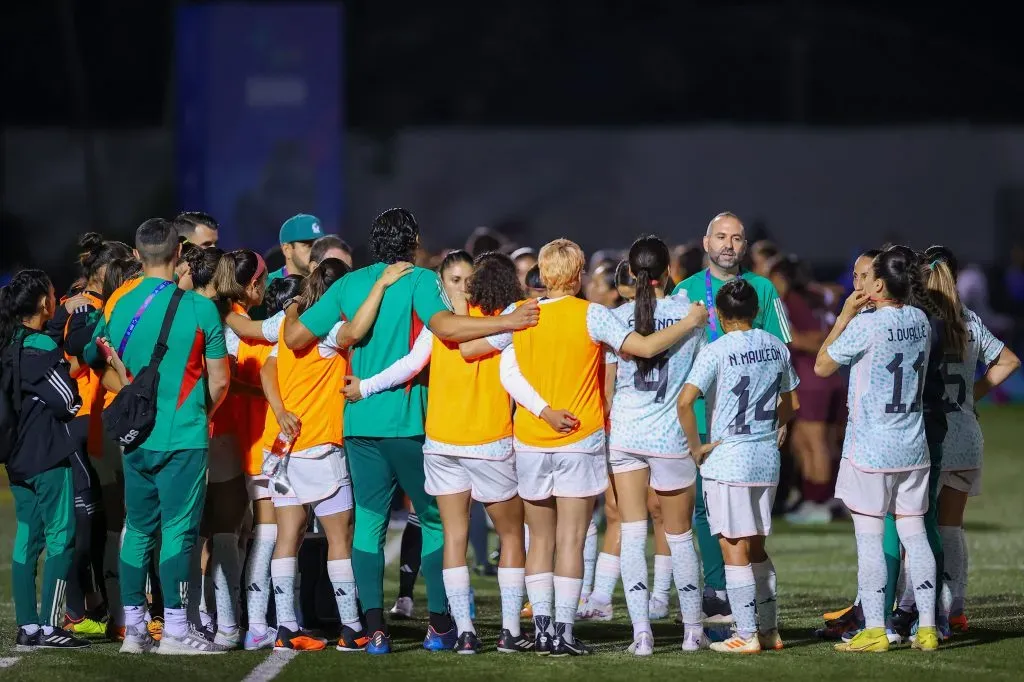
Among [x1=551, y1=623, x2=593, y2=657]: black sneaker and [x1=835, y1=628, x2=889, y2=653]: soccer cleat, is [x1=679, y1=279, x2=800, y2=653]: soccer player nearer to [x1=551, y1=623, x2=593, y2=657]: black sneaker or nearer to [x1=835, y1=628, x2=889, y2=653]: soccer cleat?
[x1=835, y1=628, x2=889, y2=653]: soccer cleat

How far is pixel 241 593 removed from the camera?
794 centimetres

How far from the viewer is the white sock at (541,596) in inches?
275

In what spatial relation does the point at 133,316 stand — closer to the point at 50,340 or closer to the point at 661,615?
the point at 50,340

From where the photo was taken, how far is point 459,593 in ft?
23.0

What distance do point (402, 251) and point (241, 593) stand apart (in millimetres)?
2074

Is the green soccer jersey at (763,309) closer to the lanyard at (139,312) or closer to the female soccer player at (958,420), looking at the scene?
the female soccer player at (958,420)

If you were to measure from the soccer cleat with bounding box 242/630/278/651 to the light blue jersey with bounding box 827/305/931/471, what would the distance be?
2.87 metres

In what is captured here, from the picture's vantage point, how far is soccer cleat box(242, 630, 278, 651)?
24.1 ft

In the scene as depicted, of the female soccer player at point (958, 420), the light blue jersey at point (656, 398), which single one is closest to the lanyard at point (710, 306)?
the light blue jersey at point (656, 398)

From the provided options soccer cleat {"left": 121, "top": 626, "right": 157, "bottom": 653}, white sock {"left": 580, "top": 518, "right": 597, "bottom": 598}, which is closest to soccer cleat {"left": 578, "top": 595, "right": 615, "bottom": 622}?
white sock {"left": 580, "top": 518, "right": 597, "bottom": 598}

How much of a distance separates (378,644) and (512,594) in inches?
26.2

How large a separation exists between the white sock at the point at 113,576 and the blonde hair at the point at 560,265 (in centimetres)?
252

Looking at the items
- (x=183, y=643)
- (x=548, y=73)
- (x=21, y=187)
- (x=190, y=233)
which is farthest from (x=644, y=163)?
(x=183, y=643)

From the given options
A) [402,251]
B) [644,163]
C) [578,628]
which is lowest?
[578,628]
